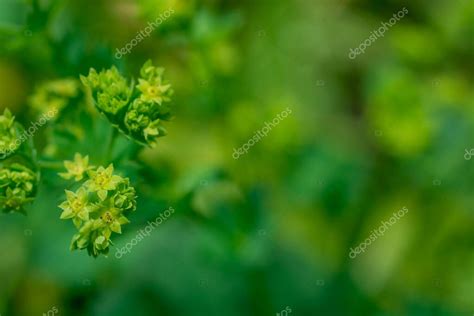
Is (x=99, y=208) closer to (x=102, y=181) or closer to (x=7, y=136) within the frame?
(x=102, y=181)

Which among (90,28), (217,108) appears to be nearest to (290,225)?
(217,108)

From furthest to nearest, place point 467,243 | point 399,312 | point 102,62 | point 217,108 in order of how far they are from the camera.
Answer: point 467,243 → point 399,312 → point 217,108 → point 102,62

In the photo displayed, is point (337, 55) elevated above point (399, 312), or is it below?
above

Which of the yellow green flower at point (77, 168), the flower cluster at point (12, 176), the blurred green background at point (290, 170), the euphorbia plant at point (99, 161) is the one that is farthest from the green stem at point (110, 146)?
the blurred green background at point (290, 170)

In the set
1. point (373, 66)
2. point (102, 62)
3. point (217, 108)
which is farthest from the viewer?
point (373, 66)

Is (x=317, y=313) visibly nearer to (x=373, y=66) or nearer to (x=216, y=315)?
(x=216, y=315)

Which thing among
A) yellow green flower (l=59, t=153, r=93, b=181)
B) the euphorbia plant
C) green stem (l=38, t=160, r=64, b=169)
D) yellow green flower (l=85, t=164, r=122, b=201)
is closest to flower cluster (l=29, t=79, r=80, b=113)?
the euphorbia plant

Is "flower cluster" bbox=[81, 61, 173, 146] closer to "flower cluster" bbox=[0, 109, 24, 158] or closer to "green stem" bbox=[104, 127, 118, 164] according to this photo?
"green stem" bbox=[104, 127, 118, 164]
